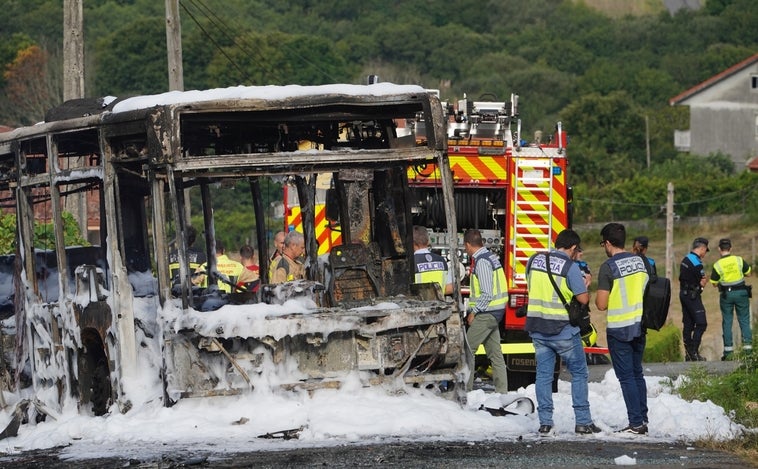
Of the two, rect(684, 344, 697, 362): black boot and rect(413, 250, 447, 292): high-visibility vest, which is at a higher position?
rect(413, 250, 447, 292): high-visibility vest

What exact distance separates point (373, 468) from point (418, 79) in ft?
281

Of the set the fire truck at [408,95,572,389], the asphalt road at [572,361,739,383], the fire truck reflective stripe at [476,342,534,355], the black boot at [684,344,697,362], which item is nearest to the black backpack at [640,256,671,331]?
the fire truck reflective stripe at [476,342,534,355]

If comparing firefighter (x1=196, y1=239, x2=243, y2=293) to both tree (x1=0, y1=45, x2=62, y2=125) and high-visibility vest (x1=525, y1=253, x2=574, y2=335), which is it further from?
tree (x1=0, y1=45, x2=62, y2=125)

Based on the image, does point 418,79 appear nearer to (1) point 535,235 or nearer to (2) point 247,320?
(1) point 535,235

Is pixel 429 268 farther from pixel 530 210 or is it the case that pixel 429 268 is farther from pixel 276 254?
pixel 530 210

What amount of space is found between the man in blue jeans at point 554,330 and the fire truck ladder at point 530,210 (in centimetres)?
715

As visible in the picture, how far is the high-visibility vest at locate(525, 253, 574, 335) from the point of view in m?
12.0

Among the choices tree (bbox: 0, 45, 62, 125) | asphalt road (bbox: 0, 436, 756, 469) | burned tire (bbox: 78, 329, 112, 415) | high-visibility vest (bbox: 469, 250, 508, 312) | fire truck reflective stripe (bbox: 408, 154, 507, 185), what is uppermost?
tree (bbox: 0, 45, 62, 125)

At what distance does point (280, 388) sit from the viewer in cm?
1202

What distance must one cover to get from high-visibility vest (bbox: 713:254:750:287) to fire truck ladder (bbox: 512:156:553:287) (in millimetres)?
3126

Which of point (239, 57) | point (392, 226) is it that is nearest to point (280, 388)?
point (392, 226)

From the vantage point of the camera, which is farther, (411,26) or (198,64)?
(411,26)

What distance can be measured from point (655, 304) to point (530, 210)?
7.69 meters

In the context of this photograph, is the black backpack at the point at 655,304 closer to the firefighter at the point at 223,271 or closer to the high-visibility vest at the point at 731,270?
the firefighter at the point at 223,271
